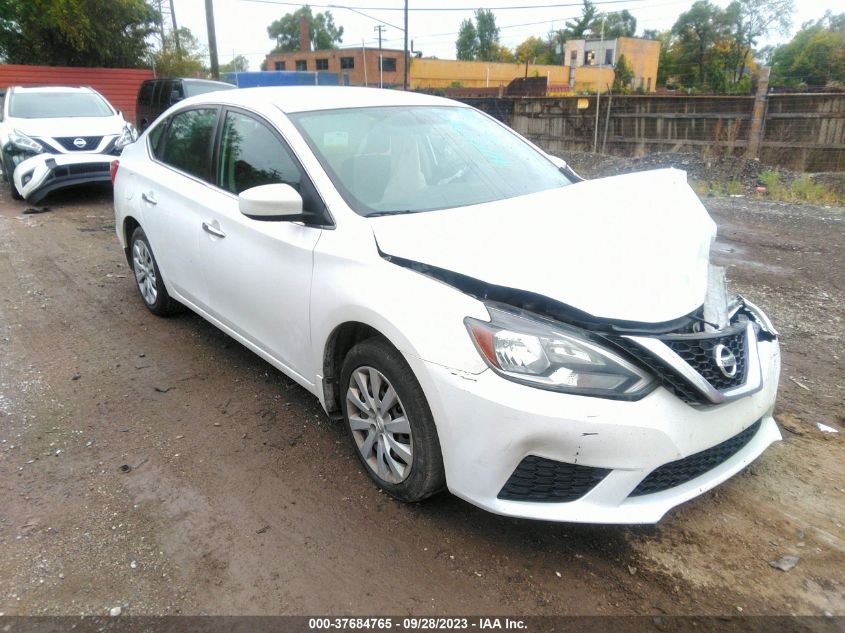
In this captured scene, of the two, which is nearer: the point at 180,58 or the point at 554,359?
the point at 554,359

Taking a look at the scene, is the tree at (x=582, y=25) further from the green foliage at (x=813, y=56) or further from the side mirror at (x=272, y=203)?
the side mirror at (x=272, y=203)

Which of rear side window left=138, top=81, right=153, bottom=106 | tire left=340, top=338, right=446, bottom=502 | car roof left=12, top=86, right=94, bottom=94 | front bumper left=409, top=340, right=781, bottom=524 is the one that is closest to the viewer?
front bumper left=409, top=340, right=781, bottom=524

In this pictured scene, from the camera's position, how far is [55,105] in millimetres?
10242

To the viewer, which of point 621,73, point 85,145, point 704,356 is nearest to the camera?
point 704,356

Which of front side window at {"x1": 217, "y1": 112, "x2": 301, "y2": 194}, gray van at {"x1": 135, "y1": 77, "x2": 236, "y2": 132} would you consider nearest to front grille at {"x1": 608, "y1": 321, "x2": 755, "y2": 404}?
front side window at {"x1": 217, "y1": 112, "x2": 301, "y2": 194}

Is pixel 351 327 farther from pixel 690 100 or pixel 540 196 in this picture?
pixel 690 100

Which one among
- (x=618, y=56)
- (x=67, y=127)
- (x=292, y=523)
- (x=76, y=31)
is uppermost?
(x=618, y=56)

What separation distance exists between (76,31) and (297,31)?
88.5m

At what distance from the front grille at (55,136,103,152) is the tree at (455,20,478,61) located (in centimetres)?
9362

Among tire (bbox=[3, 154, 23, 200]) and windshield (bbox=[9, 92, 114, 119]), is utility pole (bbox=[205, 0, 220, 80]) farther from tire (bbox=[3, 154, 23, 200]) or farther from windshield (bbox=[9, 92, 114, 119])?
tire (bbox=[3, 154, 23, 200])

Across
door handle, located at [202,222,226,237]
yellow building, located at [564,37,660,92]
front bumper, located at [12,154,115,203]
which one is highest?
yellow building, located at [564,37,660,92]

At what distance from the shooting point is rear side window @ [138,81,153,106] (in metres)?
15.0

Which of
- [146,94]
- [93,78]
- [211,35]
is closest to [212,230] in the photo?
[146,94]

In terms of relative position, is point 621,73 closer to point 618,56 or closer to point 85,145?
point 618,56
